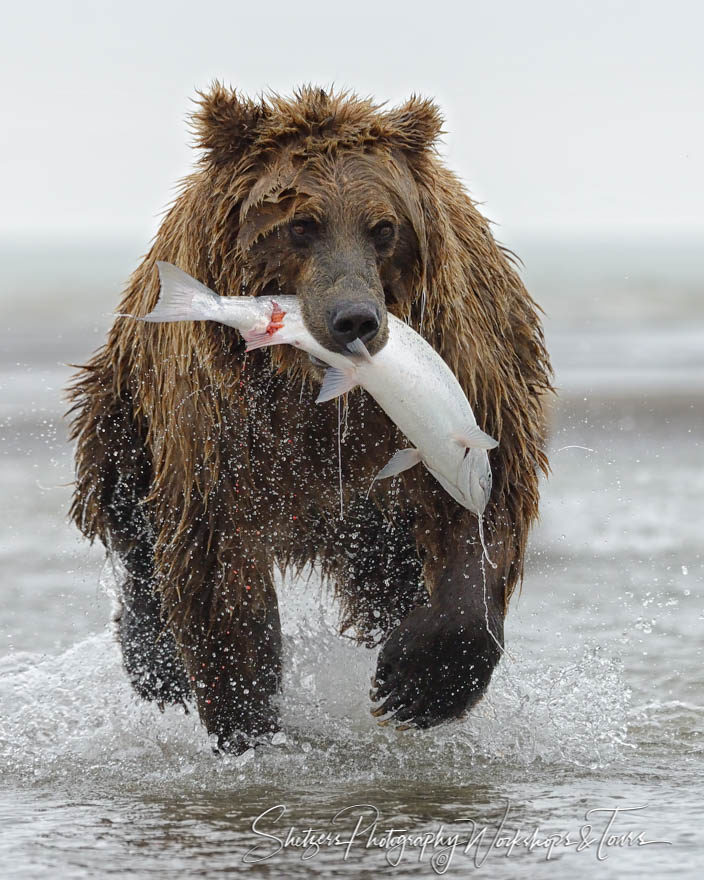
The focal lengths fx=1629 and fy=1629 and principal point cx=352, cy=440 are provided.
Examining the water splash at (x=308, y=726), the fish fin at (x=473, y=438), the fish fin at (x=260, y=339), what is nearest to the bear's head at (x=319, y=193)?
the fish fin at (x=260, y=339)

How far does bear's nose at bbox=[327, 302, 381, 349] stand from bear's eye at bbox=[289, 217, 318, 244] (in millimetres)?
328

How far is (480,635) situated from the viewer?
522 centimetres

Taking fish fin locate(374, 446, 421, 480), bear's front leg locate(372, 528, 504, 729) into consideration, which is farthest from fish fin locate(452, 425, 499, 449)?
bear's front leg locate(372, 528, 504, 729)

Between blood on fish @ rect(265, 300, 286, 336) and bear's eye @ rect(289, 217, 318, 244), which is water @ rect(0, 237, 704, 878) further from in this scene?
bear's eye @ rect(289, 217, 318, 244)

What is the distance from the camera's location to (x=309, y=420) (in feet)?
16.3

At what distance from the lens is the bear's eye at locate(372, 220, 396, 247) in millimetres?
4543

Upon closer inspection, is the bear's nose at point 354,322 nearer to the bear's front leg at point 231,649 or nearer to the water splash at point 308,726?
the bear's front leg at point 231,649

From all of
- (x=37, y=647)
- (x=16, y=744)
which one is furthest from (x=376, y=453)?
(x=37, y=647)

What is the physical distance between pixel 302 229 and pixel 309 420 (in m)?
0.68

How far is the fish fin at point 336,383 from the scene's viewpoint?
4320 millimetres

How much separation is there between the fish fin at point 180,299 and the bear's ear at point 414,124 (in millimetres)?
825

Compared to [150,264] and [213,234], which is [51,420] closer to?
[150,264]

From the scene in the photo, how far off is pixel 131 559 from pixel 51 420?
7.55 meters

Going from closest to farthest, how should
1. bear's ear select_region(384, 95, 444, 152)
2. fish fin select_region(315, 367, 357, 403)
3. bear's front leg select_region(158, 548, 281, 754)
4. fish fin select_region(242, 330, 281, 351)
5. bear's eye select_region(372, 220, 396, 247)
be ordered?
fish fin select_region(315, 367, 357, 403) < fish fin select_region(242, 330, 281, 351) < bear's eye select_region(372, 220, 396, 247) < bear's ear select_region(384, 95, 444, 152) < bear's front leg select_region(158, 548, 281, 754)
